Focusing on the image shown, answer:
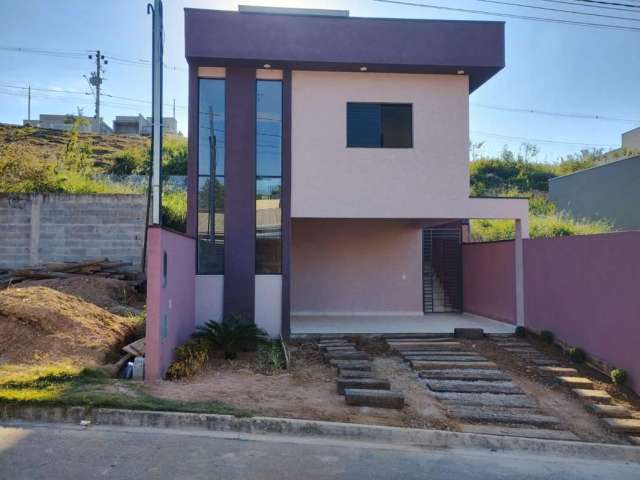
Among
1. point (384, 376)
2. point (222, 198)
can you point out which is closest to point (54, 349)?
point (222, 198)

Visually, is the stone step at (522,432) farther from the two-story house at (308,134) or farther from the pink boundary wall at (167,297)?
the two-story house at (308,134)

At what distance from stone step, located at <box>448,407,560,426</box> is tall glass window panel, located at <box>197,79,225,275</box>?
19.3ft

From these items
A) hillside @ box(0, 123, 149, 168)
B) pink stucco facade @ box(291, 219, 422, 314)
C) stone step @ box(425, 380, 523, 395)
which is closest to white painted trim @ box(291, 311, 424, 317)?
pink stucco facade @ box(291, 219, 422, 314)

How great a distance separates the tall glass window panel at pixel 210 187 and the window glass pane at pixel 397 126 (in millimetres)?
3602

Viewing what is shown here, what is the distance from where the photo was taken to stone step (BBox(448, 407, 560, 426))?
6270mm

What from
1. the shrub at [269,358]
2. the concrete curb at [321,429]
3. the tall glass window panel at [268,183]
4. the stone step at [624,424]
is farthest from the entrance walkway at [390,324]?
the concrete curb at [321,429]

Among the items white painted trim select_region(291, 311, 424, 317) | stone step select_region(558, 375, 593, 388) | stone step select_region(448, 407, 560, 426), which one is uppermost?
white painted trim select_region(291, 311, 424, 317)

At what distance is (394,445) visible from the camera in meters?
5.46

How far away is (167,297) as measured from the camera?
7.67m

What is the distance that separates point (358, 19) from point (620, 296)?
7.43 m

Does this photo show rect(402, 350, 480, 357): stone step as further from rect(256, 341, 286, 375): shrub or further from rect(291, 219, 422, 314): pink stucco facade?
rect(291, 219, 422, 314): pink stucco facade

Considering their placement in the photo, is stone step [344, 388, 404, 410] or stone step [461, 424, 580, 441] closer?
stone step [461, 424, 580, 441]

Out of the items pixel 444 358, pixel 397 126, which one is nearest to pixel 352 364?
pixel 444 358

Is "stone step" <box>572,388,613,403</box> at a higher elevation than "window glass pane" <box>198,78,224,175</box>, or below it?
below
